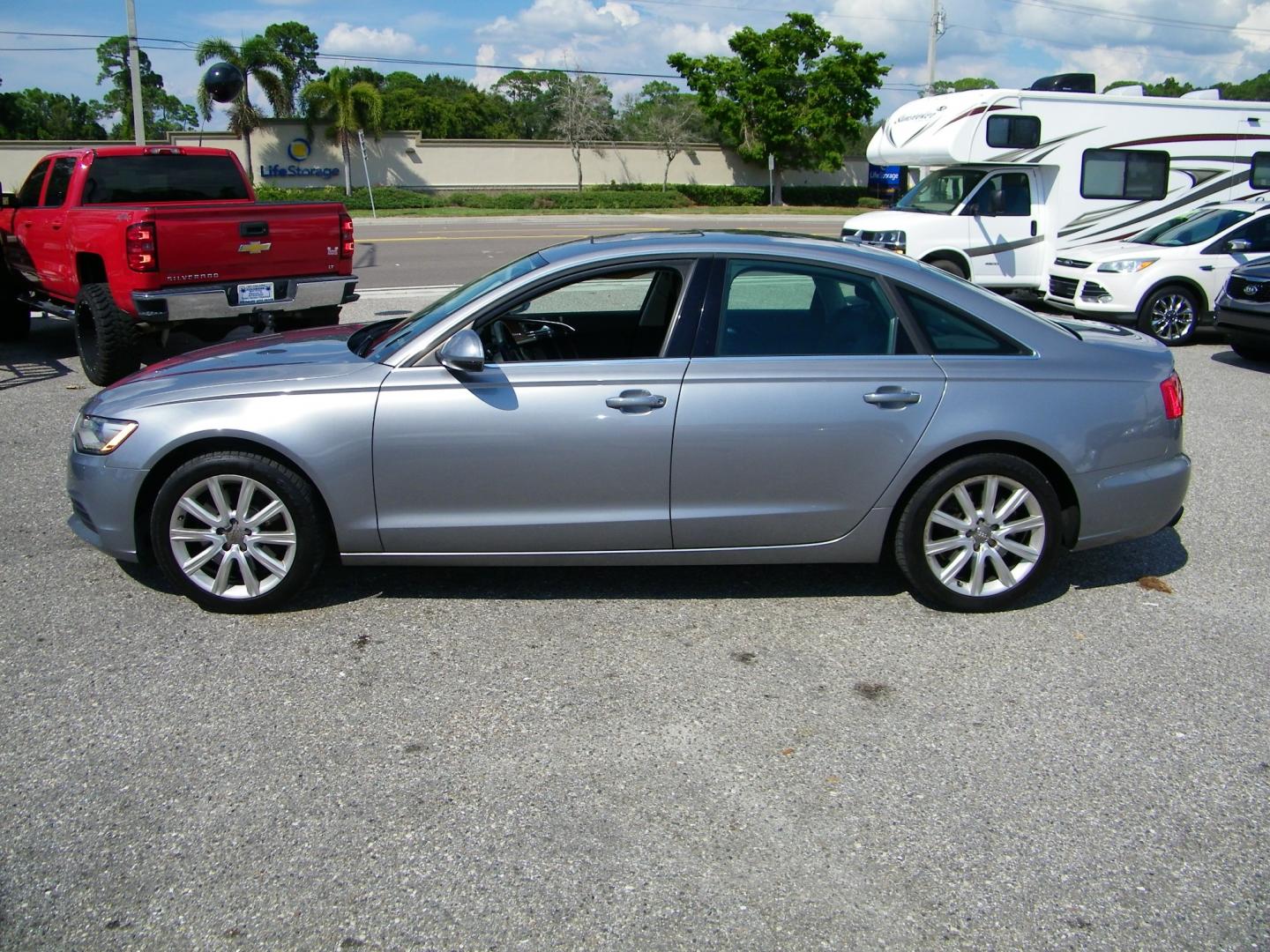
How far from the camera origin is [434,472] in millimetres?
4402

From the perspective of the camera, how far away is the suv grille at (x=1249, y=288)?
33.4 feet

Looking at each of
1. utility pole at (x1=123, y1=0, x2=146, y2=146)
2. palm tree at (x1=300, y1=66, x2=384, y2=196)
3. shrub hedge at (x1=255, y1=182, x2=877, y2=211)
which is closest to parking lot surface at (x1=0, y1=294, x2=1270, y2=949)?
utility pole at (x1=123, y1=0, x2=146, y2=146)

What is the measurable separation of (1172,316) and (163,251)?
34.1 ft

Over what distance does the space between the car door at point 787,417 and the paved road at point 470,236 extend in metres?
6.21

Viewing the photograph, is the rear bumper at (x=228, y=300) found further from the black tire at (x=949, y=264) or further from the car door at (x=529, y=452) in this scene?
the black tire at (x=949, y=264)

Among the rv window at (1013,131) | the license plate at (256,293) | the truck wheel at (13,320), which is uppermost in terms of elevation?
the rv window at (1013,131)

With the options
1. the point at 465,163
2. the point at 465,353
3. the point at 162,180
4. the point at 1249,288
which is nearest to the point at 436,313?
the point at 465,353

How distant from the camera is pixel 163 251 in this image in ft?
27.6

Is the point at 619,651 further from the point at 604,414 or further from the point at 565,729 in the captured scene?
the point at 604,414

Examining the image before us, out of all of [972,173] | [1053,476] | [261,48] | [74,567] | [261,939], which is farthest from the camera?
[261,48]

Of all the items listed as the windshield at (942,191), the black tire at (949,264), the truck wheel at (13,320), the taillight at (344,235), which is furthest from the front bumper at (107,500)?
the windshield at (942,191)

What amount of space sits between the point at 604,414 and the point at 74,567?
9.15 ft

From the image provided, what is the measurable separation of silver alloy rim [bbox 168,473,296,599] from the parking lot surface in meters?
0.18

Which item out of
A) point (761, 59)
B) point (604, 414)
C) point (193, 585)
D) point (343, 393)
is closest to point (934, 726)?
point (604, 414)
